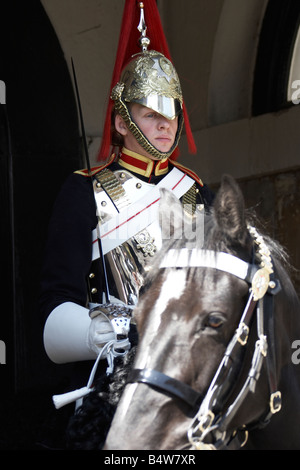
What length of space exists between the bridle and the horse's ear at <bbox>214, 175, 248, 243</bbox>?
69 mm

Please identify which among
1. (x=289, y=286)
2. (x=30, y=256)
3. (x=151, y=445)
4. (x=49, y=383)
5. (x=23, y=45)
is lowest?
(x=49, y=383)

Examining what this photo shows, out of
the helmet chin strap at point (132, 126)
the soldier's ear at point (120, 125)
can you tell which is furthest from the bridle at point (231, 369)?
the soldier's ear at point (120, 125)

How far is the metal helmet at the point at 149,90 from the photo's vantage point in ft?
8.50

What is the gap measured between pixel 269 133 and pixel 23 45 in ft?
4.50

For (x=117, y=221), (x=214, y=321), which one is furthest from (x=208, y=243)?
(x=117, y=221)

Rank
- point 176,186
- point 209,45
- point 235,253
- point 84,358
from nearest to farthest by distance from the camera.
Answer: point 235,253 → point 84,358 → point 176,186 → point 209,45

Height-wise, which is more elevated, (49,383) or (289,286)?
(289,286)

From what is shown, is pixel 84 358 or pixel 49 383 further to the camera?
pixel 49 383

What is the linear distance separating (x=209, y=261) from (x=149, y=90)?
998 millimetres

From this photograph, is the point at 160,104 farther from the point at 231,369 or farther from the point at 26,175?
the point at 26,175

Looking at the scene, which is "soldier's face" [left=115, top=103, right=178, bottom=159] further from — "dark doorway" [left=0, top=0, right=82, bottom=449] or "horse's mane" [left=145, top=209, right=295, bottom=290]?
"dark doorway" [left=0, top=0, right=82, bottom=449]
